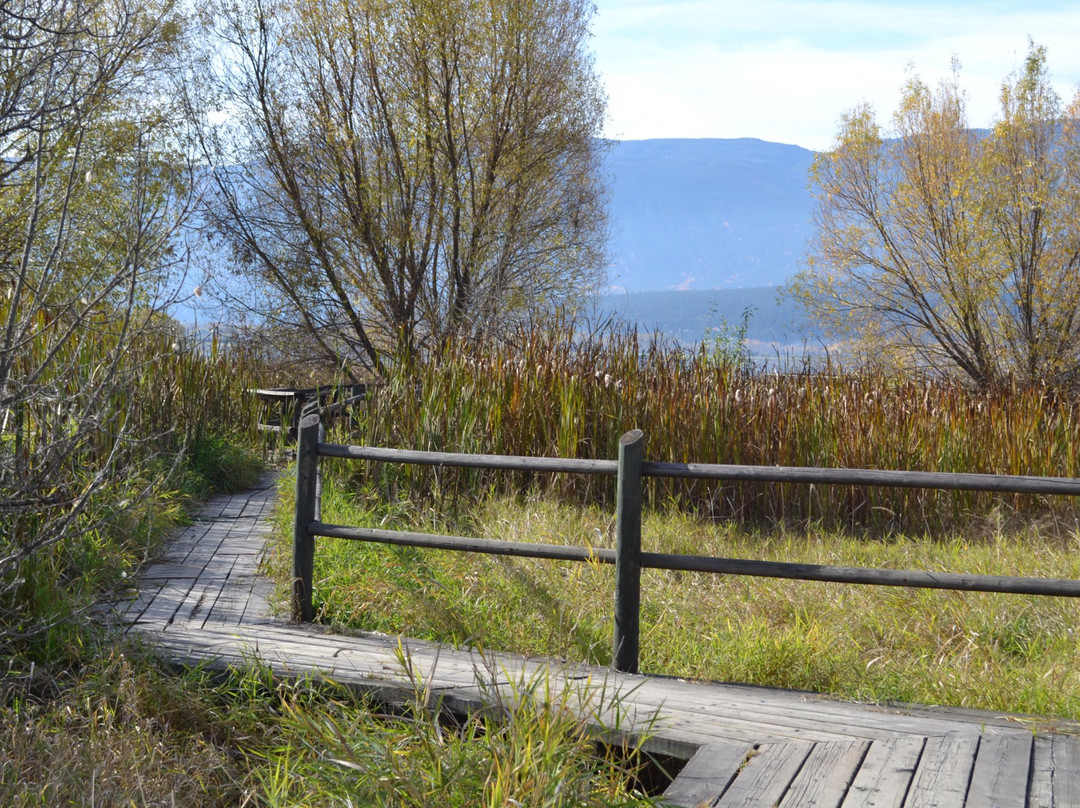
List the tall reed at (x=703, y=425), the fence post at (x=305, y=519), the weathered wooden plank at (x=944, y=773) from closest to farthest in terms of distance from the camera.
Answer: the weathered wooden plank at (x=944, y=773), the fence post at (x=305, y=519), the tall reed at (x=703, y=425)

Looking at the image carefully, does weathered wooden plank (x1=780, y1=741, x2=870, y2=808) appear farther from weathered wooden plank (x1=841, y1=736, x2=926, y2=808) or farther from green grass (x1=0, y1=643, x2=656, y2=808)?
green grass (x1=0, y1=643, x2=656, y2=808)

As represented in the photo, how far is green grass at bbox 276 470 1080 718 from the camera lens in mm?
4059

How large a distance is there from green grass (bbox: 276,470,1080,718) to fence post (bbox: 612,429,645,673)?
20 cm

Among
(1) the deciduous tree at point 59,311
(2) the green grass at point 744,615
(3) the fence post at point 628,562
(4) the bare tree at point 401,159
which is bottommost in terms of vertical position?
(2) the green grass at point 744,615

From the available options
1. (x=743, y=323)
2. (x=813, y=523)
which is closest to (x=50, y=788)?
(x=813, y=523)

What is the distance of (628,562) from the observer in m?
4.03

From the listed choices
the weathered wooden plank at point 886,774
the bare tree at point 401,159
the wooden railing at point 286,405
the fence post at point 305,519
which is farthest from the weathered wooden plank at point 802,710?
the bare tree at point 401,159

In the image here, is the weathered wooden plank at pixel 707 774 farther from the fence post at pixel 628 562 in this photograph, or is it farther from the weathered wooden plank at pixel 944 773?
the fence post at pixel 628 562

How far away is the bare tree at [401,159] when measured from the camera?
50.3 feet

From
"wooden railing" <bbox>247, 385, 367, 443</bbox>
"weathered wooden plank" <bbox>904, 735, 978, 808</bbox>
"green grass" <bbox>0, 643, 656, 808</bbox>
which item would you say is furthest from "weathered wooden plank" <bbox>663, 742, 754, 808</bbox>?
"wooden railing" <bbox>247, 385, 367, 443</bbox>

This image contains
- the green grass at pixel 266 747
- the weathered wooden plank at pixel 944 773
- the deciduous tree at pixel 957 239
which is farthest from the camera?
the deciduous tree at pixel 957 239

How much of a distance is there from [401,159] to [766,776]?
14276 millimetres

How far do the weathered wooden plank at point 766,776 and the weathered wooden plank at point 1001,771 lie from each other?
0.52m

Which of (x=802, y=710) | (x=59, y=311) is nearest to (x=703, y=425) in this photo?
(x=802, y=710)
